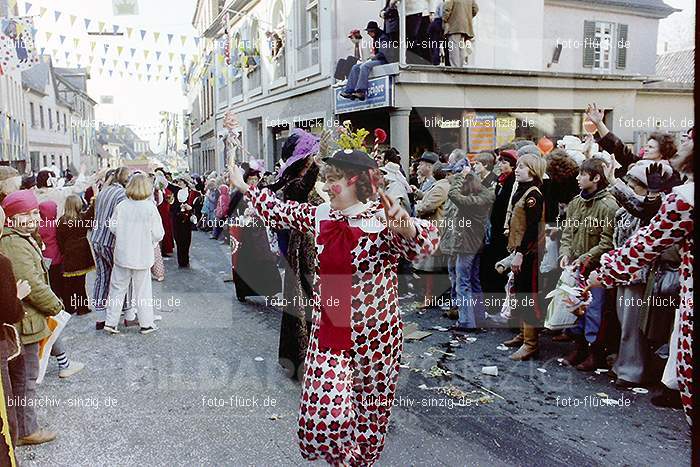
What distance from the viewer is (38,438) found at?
415cm

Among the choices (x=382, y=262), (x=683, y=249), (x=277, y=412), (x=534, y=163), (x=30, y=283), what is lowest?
(x=277, y=412)

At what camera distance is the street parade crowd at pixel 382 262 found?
312 centimetres

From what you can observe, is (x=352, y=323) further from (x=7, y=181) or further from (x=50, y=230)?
(x=50, y=230)

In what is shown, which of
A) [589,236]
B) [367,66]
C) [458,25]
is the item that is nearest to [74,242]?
[589,236]

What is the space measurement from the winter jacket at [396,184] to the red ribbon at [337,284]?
447cm

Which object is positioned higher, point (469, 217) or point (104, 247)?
point (469, 217)

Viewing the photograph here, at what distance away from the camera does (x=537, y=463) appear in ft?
12.4

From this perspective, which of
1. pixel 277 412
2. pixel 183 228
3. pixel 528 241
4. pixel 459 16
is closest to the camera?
pixel 277 412

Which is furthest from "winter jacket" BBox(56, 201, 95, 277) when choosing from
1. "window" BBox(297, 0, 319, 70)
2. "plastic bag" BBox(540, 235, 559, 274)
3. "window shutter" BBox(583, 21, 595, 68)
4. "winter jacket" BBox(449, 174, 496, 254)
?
"window shutter" BBox(583, 21, 595, 68)

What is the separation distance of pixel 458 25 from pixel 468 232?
6.21 metres

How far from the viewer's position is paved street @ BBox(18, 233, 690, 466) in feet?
13.0

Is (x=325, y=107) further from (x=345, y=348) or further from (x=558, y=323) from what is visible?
(x=345, y=348)

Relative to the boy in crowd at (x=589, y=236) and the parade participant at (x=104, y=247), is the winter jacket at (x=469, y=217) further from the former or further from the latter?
the parade participant at (x=104, y=247)

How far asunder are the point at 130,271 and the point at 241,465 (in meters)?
3.95
